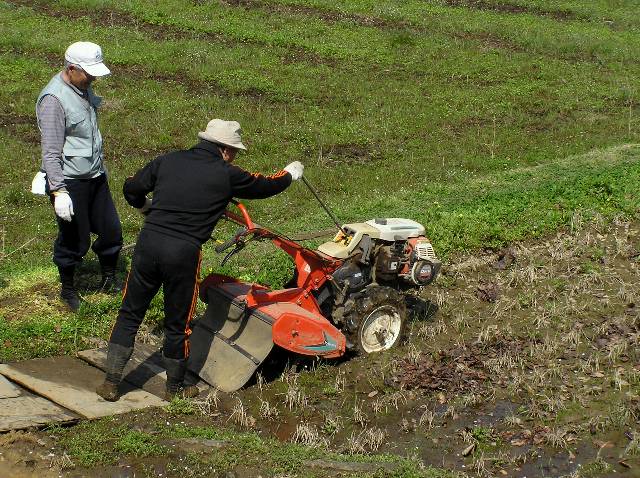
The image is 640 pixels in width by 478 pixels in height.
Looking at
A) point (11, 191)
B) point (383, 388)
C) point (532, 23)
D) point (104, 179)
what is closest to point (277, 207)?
point (11, 191)

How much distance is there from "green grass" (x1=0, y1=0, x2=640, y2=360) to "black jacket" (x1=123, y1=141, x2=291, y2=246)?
1794mm

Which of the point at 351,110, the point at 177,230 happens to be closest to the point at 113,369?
the point at 177,230

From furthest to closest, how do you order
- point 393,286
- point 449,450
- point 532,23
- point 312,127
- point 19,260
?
point 532,23 → point 312,127 → point 19,260 → point 393,286 → point 449,450

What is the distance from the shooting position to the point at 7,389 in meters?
7.13

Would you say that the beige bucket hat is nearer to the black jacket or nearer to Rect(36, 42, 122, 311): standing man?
the black jacket

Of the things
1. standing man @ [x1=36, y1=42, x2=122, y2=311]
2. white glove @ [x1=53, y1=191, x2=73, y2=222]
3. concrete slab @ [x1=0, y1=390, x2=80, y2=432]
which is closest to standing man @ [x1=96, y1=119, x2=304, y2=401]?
concrete slab @ [x1=0, y1=390, x2=80, y2=432]

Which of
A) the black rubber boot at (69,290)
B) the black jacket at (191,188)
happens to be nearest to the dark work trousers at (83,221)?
the black rubber boot at (69,290)

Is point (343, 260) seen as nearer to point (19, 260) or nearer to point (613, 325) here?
point (613, 325)

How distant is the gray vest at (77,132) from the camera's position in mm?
8258

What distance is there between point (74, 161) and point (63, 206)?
57 centimetres

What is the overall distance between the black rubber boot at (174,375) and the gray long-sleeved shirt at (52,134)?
1.83 metres

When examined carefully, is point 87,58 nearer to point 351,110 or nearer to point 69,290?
point 69,290

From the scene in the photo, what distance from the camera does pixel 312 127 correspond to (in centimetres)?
1678

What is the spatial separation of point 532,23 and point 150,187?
18.4m
